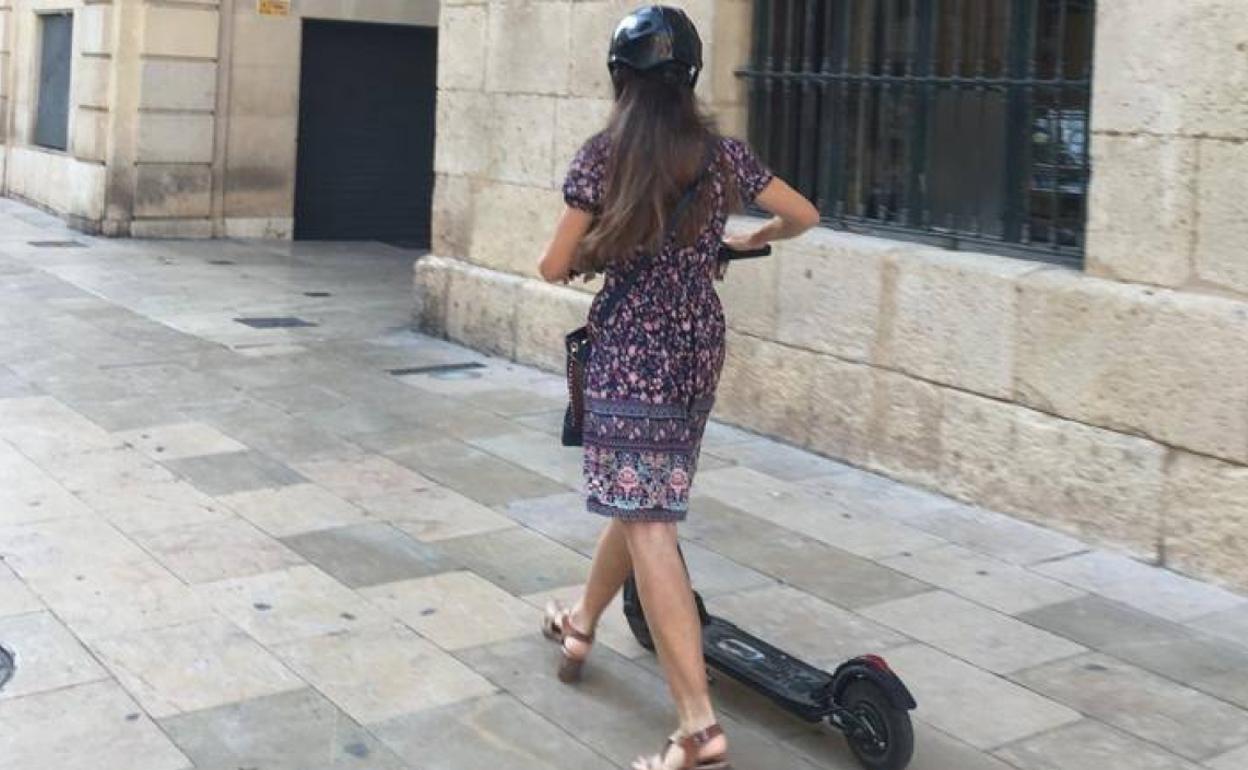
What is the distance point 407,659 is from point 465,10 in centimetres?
607

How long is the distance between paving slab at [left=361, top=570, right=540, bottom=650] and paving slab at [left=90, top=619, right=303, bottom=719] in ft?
1.63

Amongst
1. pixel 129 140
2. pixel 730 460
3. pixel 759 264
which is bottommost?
pixel 730 460

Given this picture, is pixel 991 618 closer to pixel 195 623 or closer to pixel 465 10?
pixel 195 623

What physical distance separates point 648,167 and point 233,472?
3.47 meters

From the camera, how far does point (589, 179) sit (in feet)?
11.9

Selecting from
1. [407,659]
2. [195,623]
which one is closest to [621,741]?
[407,659]

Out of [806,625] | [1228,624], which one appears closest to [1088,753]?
[806,625]

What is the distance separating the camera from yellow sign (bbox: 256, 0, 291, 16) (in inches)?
583

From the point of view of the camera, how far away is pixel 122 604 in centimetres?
479

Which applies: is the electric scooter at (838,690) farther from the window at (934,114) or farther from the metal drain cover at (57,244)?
the metal drain cover at (57,244)

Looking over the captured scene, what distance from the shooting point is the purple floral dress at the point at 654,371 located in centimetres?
370

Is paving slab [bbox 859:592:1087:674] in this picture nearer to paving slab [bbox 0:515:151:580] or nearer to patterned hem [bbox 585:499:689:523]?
patterned hem [bbox 585:499:689:523]

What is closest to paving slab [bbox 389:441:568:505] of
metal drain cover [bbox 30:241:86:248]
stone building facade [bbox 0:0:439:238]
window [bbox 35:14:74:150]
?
metal drain cover [bbox 30:241:86:248]

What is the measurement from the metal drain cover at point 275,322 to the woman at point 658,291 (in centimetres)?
674
